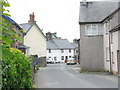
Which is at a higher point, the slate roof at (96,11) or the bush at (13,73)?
the slate roof at (96,11)

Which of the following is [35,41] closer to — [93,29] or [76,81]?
[93,29]

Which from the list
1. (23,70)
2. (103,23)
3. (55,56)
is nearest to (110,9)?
(103,23)

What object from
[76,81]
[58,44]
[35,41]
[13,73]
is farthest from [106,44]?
[58,44]

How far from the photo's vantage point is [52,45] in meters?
79.8

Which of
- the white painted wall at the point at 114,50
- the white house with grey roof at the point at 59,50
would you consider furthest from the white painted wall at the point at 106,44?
the white house with grey roof at the point at 59,50

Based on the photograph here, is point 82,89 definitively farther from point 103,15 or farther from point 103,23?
point 103,15

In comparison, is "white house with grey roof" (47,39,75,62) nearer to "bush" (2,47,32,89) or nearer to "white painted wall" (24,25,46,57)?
"white painted wall" (24,25,46,57)

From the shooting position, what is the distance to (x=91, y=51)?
27.0m

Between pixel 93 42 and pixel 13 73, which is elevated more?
pixel 93 42

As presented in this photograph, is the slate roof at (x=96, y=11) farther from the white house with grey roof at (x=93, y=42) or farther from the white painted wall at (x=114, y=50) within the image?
the white painted wall at (x=114, y=50)

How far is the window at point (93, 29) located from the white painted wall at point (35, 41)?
783 inches

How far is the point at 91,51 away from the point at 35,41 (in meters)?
22.3

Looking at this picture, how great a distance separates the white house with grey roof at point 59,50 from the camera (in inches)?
3095

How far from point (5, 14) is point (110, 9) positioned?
2812cm
